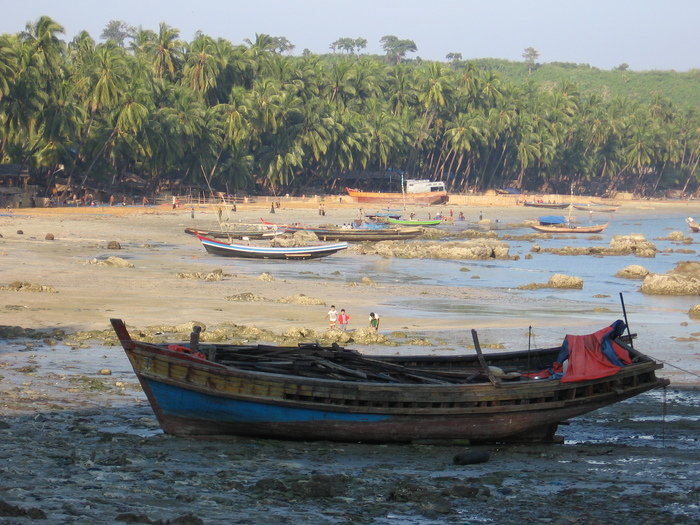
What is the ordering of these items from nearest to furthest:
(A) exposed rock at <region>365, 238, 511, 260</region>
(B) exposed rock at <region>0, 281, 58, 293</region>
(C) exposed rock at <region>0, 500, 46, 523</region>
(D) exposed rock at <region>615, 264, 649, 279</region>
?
(C) exposed rock at <region>0, 500, 46, 523</region>, (B) exposed rock at <region>0, 281, 58, 293</region>, (D) exposed rock at <region>615, 264, 649, 279</region>, (A) exposed rock at <region>365, 238, 511, 260</region>

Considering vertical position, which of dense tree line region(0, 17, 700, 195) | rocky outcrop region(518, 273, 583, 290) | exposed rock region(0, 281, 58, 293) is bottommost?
rocky outcrop region(518, 273, 583, 290)

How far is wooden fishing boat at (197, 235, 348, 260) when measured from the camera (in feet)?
156

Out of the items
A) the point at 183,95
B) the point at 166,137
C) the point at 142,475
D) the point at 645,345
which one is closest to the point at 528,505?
the point at 142,475

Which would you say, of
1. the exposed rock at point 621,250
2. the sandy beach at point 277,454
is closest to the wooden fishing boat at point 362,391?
the sandy beach at point 277,454

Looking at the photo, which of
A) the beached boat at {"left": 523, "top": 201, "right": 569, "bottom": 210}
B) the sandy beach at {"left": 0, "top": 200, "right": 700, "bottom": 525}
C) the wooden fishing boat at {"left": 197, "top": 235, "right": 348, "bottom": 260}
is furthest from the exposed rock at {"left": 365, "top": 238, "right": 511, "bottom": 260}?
the beached boat at {"left": 523, "top": 201, "right": 569, "bottom": 210}

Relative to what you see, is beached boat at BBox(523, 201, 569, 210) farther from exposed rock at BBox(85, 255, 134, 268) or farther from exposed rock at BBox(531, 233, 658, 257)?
exposed rock at BBox(85, 255, 134, 268)

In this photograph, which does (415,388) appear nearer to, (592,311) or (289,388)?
(289,388)

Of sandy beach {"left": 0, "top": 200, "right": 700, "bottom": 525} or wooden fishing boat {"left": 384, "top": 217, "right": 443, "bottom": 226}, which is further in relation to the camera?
wooden fishing boat {"left": 384, "top": 217, "right": 443, "bottom": 226}

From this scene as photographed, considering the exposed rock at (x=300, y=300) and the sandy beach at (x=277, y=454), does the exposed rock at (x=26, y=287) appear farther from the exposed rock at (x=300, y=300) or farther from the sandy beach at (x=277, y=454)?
the exposed rock at (x=300, y=300)

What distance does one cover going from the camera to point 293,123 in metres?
102

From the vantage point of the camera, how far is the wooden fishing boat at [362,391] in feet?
43.2

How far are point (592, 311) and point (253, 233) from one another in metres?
28.5

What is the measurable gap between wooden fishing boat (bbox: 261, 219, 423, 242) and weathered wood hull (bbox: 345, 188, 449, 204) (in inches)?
1493

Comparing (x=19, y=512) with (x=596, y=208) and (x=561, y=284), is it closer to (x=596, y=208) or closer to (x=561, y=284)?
(x=561, y=284)
